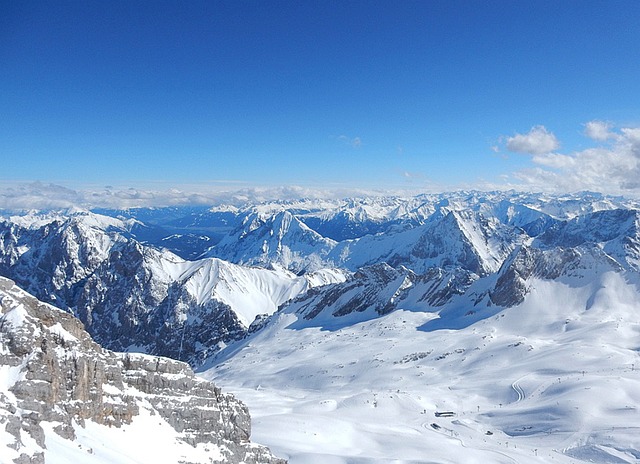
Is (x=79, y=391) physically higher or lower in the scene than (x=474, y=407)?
higher

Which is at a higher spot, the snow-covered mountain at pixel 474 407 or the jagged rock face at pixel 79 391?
the jagged rock face at pixel 79 391

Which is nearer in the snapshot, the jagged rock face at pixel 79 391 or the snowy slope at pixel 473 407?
the jagged rock face at pixel 79 391

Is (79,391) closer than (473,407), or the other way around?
(79,391)

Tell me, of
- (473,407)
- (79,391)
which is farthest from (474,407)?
(79,391)

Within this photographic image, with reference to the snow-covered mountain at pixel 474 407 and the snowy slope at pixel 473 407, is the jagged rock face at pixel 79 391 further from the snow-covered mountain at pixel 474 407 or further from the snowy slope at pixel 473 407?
the snowy slope at pixel 473 407

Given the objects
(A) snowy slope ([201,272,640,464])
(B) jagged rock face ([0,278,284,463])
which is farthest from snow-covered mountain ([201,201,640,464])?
(B) jagged rock face ([0,278,284,463])

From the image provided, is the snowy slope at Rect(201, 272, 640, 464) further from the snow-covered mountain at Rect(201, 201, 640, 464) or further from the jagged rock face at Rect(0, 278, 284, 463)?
the jagged rock face at Rect(0, 278, 284, 463)

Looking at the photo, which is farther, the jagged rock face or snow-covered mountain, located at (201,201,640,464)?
snow-covered mountain, located at (201,201,640,464)

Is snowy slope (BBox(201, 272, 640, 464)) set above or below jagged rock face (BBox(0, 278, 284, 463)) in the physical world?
below

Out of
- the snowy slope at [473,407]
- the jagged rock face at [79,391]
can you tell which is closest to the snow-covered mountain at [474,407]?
the snowy slope at [473,407]

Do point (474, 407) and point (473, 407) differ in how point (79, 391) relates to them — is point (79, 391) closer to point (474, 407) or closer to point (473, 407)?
point (473, 407)
